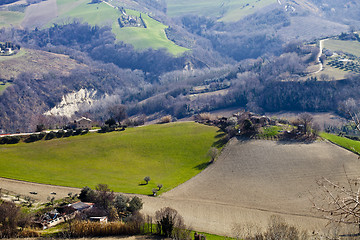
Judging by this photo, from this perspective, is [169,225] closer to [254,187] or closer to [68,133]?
[254,187]

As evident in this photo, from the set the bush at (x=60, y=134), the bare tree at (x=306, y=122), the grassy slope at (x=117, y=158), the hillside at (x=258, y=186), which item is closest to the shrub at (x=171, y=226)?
the hillside at (x=258, y=186)

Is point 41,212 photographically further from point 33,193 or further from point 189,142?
point 189,142

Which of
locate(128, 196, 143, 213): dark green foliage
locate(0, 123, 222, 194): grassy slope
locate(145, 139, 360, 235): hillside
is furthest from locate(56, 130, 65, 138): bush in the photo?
locate(128, 196, 143, 213): dark green foliage

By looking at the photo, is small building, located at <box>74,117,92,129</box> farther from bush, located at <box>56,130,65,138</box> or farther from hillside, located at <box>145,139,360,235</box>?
hillside, located at <box>145,139,360,235</box>

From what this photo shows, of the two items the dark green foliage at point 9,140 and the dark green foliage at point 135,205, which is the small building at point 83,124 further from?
the dark green foliage at point 135,205

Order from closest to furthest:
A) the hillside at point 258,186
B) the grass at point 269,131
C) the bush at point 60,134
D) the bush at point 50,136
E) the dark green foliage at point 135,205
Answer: the dark green foliage at point 135,205 < the hillside at point 258,186 < the bush at point 50,136 < the grass at point 269,131 < the bush at point 60,134
